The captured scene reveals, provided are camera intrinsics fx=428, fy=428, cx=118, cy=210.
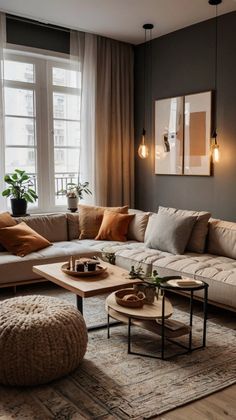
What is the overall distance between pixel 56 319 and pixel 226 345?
126 centimetres

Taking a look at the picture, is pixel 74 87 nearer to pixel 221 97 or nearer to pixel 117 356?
pixel 221 97

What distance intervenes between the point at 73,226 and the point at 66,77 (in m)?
1.94

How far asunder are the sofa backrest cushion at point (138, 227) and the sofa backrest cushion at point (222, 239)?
36.7 inches

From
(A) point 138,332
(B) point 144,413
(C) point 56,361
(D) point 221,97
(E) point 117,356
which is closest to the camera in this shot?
(B) point 144,413

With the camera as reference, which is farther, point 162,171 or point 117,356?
point 162,171

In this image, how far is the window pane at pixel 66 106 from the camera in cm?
548

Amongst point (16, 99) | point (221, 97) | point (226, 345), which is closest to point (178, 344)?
point (226, 345)

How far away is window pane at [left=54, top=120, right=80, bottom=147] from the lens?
5.52m

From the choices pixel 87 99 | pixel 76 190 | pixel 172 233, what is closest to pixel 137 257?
pixel 172 233

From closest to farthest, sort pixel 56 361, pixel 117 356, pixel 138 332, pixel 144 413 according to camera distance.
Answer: pixel 144 413, pixel 56 361, pixel 117 356, pixel 138 332

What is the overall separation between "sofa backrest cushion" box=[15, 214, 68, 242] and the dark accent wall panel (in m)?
2.07

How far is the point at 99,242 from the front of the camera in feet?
16.1

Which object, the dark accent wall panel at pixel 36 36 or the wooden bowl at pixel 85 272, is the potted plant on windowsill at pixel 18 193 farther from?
the wooden bowl at pixel 85 272

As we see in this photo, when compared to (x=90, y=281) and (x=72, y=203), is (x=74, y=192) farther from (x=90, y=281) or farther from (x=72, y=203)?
(x=90, y=281)
